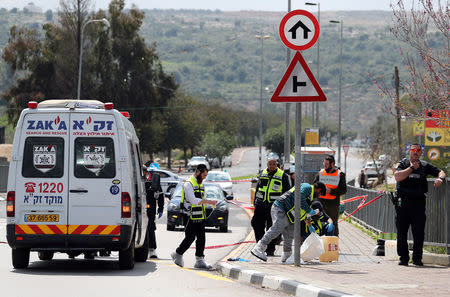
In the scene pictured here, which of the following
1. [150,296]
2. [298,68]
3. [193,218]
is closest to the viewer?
[150,296]

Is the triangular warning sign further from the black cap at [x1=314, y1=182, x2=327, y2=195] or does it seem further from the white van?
the black cap at [x1=314, y1=182, x2=327, y2=195]

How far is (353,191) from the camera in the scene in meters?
31.0

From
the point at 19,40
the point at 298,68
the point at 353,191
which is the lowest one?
the point at 353,191

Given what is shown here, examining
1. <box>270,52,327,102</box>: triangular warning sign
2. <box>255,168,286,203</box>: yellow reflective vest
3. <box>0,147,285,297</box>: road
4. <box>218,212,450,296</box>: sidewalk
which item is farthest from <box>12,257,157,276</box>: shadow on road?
<box>270,52,327,102</box>: triangular warning sign

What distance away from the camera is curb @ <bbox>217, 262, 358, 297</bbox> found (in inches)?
406

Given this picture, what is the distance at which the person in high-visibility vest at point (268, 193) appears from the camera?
55.5ft

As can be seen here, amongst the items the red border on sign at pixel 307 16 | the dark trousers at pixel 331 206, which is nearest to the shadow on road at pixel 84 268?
the dark trousers at pixel 331 206

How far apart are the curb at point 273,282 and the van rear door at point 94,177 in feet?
5.81

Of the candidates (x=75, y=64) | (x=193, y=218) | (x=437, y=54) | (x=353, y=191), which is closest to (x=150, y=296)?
(x=193, y=218)

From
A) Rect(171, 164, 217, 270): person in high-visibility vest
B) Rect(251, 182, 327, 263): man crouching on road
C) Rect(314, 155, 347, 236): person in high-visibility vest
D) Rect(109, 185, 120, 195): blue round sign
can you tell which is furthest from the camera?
Rect(314, 155, 347, 236): person in high-visibility vest

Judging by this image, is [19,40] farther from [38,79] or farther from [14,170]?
[14,170]

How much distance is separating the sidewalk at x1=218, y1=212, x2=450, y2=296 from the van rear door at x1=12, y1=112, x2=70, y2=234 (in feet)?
8.78

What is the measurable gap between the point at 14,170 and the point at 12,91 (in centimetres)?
5909

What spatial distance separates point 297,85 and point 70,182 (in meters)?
3.60
